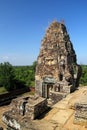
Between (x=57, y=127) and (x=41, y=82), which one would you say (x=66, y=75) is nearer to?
(x=41, y=82)

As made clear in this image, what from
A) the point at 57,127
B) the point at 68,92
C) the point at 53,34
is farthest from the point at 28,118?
the point at 53,34

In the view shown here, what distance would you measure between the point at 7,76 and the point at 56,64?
663 inches

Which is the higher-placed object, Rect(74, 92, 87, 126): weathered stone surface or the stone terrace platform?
Rect(74, 92, 87, 126): weathered stone surface

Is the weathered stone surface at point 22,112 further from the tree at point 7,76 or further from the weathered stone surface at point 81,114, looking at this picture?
the tree at point 7,76

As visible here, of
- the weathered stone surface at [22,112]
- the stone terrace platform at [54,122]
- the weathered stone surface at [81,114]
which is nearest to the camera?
the stone terrace platform at [54,122]

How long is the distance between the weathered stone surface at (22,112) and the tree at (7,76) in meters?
20.3

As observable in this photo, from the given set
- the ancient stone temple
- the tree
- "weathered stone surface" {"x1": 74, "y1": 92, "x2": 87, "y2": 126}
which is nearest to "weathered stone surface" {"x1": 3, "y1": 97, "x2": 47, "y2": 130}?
"weathered stone surface" {"x1": 74, "y1": 92, "x2": 87, "y2": 126}

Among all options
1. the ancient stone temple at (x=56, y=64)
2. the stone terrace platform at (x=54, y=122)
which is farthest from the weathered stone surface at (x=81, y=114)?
the ancient stone temple at (x=56, y=64)

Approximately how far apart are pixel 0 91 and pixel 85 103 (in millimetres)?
21402

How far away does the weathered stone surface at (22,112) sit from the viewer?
17.8 feet

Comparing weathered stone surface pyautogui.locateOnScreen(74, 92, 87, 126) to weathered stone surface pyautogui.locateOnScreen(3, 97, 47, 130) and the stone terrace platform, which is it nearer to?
the stone terrace platform

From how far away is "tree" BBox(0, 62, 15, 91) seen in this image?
26125 millimetres

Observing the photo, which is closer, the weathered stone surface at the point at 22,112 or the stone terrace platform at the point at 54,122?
the stone terrace platform at the point at 54,122

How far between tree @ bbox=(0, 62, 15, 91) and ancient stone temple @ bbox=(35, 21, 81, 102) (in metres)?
15.1
